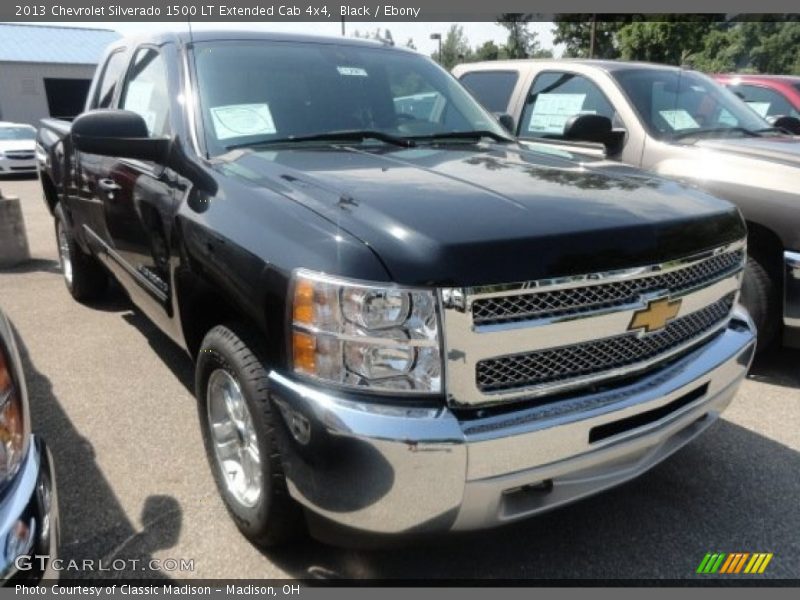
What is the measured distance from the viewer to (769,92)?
301 inches

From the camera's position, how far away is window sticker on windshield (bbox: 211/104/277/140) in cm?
279

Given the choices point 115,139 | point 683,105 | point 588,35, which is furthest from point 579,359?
point 588,35

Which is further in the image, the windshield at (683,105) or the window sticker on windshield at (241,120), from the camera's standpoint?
the windshield at (683,105)

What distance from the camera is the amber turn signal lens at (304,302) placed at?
5.98 ft

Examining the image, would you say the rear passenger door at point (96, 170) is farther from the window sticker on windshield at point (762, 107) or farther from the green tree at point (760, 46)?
the green tree at point (760, 46)

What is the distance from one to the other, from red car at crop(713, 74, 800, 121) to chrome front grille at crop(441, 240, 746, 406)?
20.7 ft

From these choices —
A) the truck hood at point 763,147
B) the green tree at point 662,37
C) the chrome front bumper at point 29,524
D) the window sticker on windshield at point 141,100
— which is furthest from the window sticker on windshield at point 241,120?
the green tree at point 662,37

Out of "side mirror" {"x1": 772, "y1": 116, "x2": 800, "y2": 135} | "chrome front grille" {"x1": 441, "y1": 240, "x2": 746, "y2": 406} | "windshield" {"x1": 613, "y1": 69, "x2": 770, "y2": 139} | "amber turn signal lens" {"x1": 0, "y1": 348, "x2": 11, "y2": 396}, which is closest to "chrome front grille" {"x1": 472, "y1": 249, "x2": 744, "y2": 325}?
"chrome front grille" {"x1": 441, "y1": 240, "x2": 746, "y2": 406}

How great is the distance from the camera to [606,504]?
107 inches

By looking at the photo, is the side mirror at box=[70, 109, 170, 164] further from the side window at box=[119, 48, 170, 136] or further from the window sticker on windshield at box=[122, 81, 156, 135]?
the window sticker on windshield at box=[122, 81, 156, 135]

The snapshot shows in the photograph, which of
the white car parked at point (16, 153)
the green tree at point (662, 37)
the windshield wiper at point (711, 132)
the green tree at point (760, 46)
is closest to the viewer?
the windshield wiper at point (711, 132)

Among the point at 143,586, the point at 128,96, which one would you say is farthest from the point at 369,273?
the point at 128,96

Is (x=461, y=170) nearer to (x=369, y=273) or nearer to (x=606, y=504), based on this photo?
(x=369, y=273)

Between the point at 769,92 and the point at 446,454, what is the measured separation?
25.3 feet
